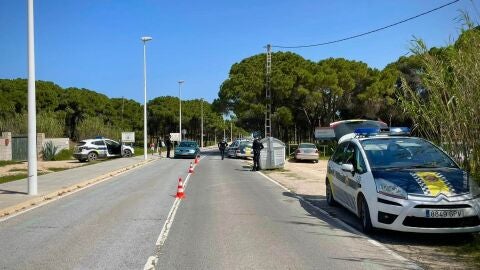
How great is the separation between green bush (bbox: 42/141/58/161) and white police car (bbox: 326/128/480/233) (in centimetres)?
3379

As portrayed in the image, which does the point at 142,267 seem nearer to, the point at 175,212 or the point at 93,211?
the point at 175,212

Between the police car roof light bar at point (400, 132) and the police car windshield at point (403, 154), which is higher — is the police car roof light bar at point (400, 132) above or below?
above

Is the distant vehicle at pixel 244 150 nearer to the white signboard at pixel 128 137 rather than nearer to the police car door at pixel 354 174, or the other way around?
the white signboard at pixel 128 137

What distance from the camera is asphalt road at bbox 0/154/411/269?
693 cm

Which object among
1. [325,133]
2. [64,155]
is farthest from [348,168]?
[64,155]

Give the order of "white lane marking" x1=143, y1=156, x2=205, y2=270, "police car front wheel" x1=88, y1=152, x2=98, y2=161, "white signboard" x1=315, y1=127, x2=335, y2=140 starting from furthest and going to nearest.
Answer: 1. "police car front wheel" x1=88, y1=152, x2=98, y2=161
2. "white signboard" x1=315, y1=127, x2=335, y2=140
3. "white lane marking" x1=143, y1=156, x2=205, y2=270

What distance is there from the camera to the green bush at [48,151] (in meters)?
39.9

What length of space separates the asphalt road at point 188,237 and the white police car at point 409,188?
0.61 metres

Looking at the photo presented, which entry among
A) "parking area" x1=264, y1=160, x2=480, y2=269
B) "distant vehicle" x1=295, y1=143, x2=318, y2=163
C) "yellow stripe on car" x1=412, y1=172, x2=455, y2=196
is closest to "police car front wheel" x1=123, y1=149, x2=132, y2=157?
"distant vehicle" x1=295, y1=143, x2=318, y2=163

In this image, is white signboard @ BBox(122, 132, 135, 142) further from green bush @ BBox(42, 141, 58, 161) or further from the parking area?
the parking area

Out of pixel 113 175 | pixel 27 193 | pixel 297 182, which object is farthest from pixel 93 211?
pixel 113 175

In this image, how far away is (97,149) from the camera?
128ft

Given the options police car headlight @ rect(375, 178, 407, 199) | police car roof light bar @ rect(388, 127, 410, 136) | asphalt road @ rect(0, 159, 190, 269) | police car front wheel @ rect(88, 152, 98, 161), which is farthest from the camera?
police car front wheel @ rect(88, 152, 98, 161)

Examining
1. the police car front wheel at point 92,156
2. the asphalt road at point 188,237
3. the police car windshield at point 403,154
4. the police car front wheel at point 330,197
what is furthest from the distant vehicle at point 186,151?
the police car windshield at point 403,154
